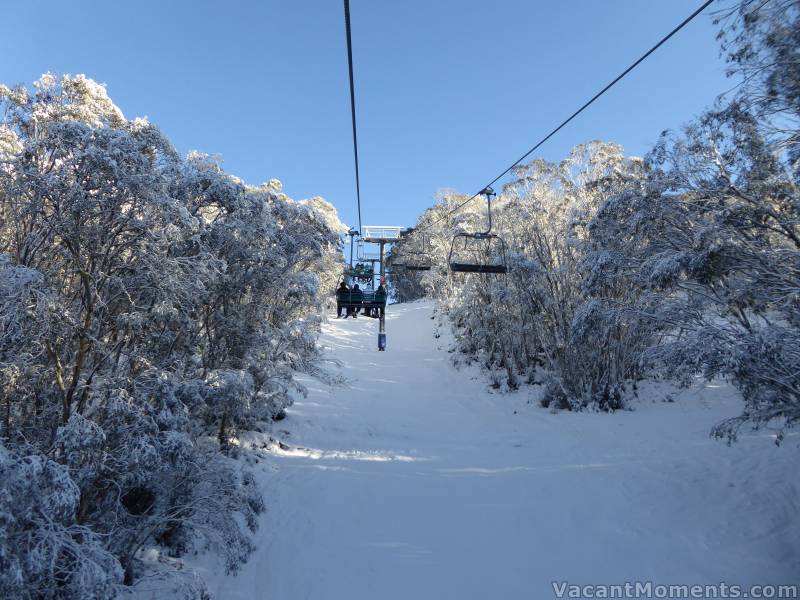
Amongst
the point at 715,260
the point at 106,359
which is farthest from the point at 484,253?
the point at 106,359

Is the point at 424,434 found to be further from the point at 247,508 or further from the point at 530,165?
the point at 530,165

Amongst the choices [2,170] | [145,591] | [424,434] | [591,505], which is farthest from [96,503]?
[424,434]

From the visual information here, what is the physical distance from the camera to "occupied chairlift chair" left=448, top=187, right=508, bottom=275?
9922 millimetres

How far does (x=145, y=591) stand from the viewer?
16.0 ft

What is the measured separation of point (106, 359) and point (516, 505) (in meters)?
6.40

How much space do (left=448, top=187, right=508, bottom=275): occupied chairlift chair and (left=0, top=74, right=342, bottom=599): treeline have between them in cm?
495

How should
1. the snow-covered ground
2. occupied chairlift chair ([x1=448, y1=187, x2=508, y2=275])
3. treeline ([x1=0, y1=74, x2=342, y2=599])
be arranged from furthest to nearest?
1. occupied chairlift chair ([x1=448, y1=187, x2=508, y2=275])
2. the snow-covered ground
3. treeline ([x1=0, y1=74, x2=342, y2=599])

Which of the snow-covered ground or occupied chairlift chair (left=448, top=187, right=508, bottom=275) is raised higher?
occupied chairlift chair (left=448, top=187, right=508, bottom=275)

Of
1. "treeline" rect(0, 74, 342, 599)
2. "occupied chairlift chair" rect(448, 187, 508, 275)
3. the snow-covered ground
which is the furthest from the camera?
"occupied chairlift chair" rect(448, 187, 508, 275)

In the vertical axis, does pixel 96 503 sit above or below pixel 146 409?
below

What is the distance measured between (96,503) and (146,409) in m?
1.20

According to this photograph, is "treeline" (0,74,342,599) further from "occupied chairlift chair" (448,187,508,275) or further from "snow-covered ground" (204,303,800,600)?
"occupied chairlift chair" (448,187,508,275)

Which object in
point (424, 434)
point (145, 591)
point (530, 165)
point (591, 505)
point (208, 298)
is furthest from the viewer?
point (530, 165)

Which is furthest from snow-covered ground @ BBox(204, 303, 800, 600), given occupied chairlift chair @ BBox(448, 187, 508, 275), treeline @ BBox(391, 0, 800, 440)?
occupied chairlift chair @ BBox(448, 187, 508, 275)
